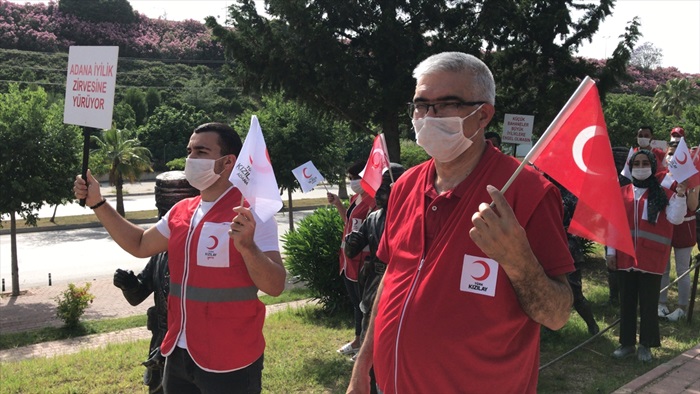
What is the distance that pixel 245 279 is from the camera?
3.14 metres

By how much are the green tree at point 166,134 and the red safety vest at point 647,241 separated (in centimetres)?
4149

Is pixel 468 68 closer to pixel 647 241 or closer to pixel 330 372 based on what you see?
A: pixel 330 372

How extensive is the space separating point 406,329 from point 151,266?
231 cm

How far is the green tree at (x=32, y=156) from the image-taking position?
14.2 m

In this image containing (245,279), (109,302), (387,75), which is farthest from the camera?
(109,302)

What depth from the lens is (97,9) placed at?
7606cm

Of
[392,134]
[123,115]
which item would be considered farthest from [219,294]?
[123,115]

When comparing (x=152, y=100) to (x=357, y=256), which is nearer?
(x=357, y=256)

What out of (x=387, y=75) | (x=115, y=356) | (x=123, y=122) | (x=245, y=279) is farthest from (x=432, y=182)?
(x=123, y=122)

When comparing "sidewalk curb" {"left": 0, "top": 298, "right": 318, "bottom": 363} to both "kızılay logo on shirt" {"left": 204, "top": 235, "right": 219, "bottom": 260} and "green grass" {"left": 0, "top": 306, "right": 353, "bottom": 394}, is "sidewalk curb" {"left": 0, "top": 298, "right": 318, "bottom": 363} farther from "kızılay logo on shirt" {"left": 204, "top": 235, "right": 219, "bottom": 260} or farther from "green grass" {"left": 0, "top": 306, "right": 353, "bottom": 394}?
"kızılay logo on shirt" {"left": 204, "top": 235, "right": 219, "bottom": 260}

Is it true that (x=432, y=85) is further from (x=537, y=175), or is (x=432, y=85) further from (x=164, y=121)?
(x=164, y=121)

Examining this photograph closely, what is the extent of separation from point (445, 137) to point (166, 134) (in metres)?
46.1

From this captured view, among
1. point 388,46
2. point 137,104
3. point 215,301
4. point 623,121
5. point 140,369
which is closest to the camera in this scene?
point 215,301

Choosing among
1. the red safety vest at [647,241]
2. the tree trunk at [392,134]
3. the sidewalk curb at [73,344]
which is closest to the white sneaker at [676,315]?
the red safety vest at [647,241]
